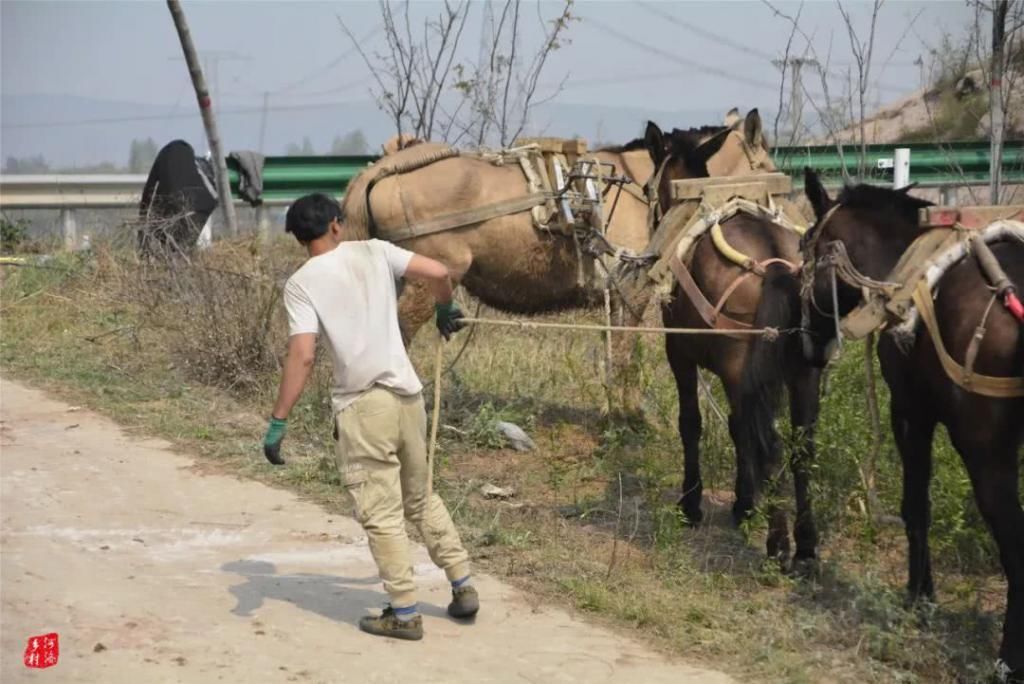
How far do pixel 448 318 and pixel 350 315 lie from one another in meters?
0.55

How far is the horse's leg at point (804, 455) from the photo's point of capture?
6.68 meters

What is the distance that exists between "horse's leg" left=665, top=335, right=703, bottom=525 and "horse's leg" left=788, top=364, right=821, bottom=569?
3.19ft

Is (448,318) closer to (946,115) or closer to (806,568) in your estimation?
(806,568)

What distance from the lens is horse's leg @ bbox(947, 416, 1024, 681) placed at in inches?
211

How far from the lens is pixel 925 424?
597cm

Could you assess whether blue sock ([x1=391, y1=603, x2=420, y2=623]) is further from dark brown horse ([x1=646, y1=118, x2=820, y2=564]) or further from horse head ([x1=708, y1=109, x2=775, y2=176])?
horse head ([x1=708, y1=109, x2=775, y2=176])

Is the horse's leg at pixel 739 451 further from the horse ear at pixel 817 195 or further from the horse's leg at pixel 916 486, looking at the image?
the horse ear at pixel 817 195

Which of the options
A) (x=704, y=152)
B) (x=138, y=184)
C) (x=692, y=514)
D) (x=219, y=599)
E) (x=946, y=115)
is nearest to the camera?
(x=219, y=599)

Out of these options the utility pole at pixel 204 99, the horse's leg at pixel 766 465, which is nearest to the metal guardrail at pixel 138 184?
the utility pole at pixel 204 99

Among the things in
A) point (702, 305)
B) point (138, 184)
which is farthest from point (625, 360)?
point (138, 184)

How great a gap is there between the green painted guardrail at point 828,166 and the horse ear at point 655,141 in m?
2.73

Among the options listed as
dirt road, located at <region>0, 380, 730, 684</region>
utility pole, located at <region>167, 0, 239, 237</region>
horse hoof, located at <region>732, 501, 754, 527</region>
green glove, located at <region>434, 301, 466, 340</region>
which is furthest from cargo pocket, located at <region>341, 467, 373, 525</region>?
utility pole, located at <region>167, 0, 239, 237</region>

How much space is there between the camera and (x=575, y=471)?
8.82 m

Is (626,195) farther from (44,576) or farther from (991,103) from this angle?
(44,576)
